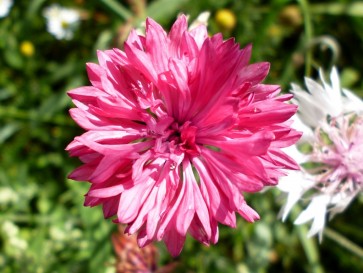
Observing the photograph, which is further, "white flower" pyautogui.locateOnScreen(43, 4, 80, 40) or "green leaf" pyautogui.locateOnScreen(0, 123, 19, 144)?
"white flower" pyautogui.locateOnScreen(43, 4, 80, 40)

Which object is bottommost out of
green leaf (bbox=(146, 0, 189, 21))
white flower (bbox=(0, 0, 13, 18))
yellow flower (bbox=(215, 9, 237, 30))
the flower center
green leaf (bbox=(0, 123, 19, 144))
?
the flower center

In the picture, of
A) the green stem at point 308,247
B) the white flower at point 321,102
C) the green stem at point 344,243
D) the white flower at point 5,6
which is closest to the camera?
the white flower at point 321,102

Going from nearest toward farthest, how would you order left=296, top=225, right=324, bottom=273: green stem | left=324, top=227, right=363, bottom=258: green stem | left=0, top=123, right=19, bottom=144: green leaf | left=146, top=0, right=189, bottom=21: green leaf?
left=324, top=227, right=363, bottom=258: green stem, left=296, top=225, right=324, bottom=273: green stem, left=146, top=0, right=189, bottom=21: green leaf, left=0, top=123, right=19, bottom=144: green leaf

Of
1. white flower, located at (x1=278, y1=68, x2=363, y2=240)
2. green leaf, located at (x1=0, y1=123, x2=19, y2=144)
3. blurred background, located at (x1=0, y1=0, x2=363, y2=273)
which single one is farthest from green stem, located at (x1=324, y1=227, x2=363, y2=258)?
green leaf, located at (x1=0, y1=123, x2=19, y2=144)

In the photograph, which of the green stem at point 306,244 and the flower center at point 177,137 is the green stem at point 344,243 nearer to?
the green stem at point 306,244

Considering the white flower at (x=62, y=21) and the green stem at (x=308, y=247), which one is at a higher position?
the white flower at (x=62, y=21)

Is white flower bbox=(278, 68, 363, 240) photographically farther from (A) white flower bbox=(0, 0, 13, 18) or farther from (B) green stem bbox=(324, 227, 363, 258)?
(A) white flower bbox=(0, 0, 13, 18)

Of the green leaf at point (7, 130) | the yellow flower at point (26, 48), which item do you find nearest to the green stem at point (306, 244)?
the green leaf at point (7, 130)
